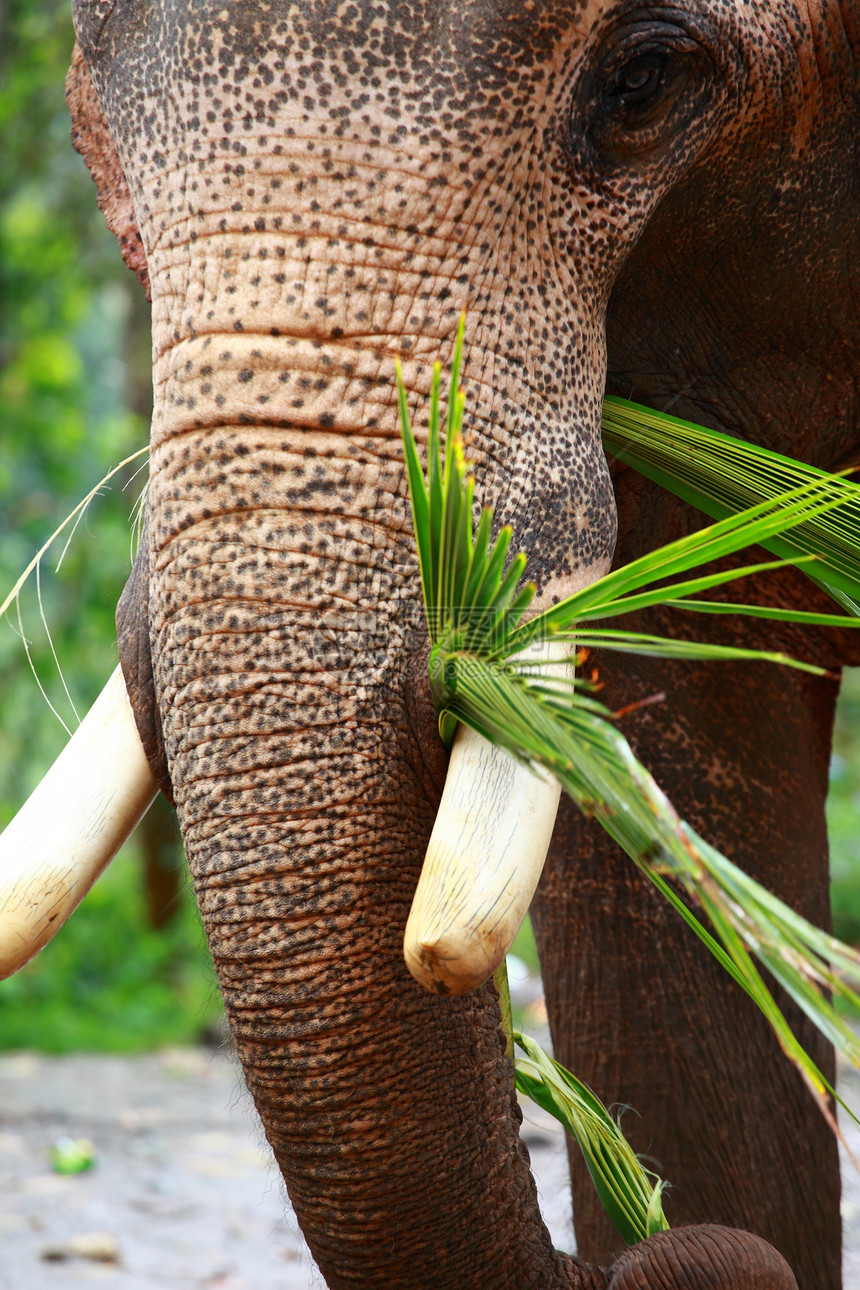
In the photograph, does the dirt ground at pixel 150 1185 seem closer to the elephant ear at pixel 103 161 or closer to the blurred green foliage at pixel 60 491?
the blurred green foliage at pixel 60 491

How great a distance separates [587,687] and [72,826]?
55cm

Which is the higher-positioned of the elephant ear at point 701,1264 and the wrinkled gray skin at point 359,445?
the wrinkled gray skin at point 359,445

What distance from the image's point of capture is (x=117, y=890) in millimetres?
7410

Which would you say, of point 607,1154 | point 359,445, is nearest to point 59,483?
point 607,1154

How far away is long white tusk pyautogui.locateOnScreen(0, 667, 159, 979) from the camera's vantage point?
1323 millimetres

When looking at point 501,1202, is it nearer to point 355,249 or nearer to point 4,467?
point 355,249

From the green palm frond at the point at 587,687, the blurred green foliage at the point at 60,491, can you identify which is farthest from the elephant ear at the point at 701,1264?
the blurred green foliage at the point at 60,491

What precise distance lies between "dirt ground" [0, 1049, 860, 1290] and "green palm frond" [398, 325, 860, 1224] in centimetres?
165

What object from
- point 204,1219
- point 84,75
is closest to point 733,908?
point 84,75

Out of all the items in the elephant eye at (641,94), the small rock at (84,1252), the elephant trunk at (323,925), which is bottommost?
the small rock at (84,1252)

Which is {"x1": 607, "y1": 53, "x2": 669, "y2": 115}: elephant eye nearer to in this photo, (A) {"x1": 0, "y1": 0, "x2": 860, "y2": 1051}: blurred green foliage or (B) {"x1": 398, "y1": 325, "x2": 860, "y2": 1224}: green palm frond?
(B) {"x1": 398, "y1": 325, "x2": 860, "y2": 1224}: green palm frond

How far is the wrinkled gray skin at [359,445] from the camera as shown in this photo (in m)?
1.22

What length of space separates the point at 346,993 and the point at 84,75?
1.20 m

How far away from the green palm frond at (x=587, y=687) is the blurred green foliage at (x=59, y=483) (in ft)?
13.9
